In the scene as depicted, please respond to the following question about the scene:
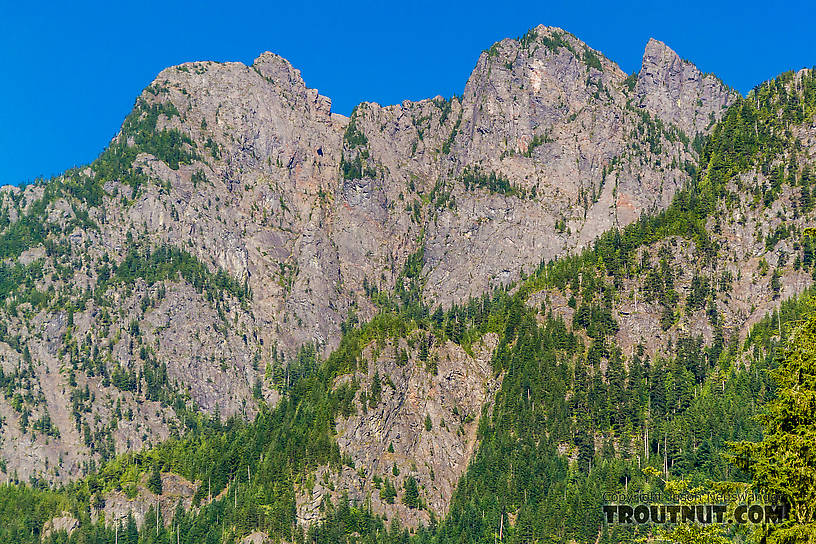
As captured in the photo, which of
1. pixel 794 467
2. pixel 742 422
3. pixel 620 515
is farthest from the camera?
pixel 742 422

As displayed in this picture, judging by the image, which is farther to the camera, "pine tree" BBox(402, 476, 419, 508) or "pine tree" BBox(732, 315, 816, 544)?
"pine tree" BBox(402, 476, 419, 508)

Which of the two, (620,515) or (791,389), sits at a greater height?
(791,389)

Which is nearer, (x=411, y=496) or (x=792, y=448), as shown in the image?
(x=792, y=448)

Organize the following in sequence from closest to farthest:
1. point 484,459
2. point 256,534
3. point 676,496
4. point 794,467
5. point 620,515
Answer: point 794,467 < point 676,496 < point 620,515 < point 256,534 < point 484,459

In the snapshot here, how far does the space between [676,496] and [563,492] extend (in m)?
145

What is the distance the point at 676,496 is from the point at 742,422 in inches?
5852

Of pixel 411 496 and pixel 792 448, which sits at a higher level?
pixel 411 496

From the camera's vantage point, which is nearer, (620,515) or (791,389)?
(791,389)

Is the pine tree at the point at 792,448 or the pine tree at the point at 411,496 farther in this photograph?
the pine tree at the point at 411,496

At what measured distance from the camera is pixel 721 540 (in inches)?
1288

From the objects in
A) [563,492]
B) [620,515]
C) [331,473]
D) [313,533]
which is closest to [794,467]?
[620,515]

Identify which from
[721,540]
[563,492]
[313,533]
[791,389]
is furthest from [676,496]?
[313,533]

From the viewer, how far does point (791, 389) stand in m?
33.4

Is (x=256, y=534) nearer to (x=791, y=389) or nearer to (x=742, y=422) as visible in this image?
(x=742, y=422)
